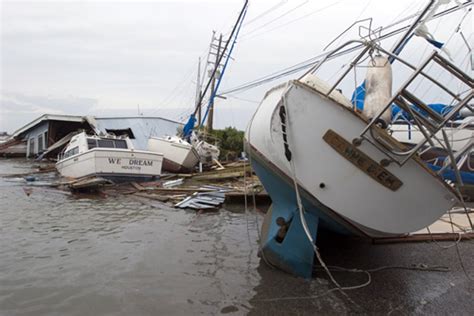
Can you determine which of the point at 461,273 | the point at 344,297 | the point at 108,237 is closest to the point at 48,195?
the point at 108,237

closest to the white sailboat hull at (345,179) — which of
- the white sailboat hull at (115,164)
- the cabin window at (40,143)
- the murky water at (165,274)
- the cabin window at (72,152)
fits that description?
the murky water at (165,274)

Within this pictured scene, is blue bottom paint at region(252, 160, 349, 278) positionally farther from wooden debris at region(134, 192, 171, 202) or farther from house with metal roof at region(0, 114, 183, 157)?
house with metal roof at region(0, 114, 183, 157)

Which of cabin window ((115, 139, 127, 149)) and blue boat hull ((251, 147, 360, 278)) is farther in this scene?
cabin window ((115, 139, 127, 149))

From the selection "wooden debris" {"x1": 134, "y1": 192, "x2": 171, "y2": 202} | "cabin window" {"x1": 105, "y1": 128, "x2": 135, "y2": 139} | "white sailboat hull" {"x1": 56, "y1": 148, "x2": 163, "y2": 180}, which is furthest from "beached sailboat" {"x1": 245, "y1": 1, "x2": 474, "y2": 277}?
"cabin window" {"x1": 105, "y1": 128, "x2": 135, "y2": 139}

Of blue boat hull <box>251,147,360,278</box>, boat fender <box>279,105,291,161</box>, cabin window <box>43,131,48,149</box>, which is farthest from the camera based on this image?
cabin window <box>43,131,48,149</box>

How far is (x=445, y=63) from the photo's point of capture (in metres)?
3.85

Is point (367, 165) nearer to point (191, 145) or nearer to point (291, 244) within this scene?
point (291, 244)

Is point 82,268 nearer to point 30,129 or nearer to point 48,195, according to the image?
point 48,195

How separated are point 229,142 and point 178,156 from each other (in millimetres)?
7856

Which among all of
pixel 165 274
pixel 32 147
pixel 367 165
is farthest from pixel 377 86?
pixel 32 147

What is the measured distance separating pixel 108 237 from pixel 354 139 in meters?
5.15

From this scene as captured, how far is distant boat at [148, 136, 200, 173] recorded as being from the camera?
18031 mm

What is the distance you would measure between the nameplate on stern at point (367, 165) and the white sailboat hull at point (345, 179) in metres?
0.04

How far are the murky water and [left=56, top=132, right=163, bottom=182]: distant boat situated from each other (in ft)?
16.4
